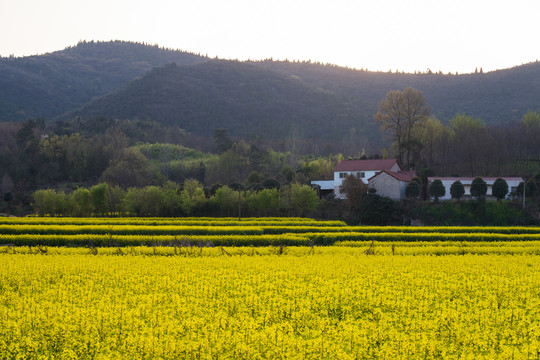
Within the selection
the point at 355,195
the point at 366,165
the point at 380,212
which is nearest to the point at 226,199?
the point at 355,195

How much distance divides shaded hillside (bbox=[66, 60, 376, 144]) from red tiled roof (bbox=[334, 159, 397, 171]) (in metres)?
50.2

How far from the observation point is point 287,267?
19.6 meters

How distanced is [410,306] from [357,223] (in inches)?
1503

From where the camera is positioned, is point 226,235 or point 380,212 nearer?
point 226,235

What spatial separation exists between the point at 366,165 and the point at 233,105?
262ft

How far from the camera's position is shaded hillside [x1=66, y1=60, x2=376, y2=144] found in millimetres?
128375

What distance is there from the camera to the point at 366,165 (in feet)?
219

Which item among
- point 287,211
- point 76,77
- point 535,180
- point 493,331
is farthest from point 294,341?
point 76,77

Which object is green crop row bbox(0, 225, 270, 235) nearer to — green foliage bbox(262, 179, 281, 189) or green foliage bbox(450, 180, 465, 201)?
green foliage bbox(262, 179, 281, 189)

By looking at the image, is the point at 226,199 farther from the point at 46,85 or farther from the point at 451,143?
the point at 46,85

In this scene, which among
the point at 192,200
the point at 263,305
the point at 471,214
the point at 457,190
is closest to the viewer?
the point at 263,305

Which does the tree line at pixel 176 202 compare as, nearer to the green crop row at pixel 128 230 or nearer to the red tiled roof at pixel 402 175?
the red tiled roof at pixel 402 175

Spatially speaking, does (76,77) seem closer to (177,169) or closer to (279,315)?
(177,169)

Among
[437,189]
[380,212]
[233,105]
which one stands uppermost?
[233,105]
